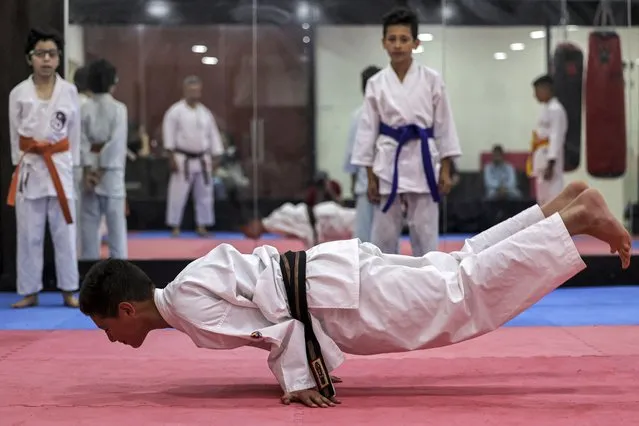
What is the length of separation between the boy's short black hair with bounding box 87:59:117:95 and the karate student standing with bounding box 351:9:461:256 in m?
2.44

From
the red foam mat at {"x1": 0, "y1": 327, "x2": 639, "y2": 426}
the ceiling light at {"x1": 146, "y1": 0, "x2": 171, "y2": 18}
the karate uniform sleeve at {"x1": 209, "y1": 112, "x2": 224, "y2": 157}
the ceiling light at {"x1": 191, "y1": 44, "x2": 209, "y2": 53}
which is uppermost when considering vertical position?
the ceiling light at {"x1": 146, "y1": 0, "x2": 171, "y2": 18}

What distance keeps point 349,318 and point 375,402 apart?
0.29m

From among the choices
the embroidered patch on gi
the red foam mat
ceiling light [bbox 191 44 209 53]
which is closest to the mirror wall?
ceiling light [bbox 191 44 209 53]

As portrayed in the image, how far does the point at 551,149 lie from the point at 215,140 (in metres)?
2.77

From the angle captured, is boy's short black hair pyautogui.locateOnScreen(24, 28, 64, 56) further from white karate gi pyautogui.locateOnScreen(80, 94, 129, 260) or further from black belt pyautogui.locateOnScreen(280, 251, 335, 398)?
black belt pyautogui.locateOnScreen(280, 251, 335, 398)

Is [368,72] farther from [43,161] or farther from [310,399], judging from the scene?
[310,399]

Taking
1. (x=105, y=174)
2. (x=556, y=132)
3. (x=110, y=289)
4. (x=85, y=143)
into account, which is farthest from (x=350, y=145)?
(x=110, y=289)

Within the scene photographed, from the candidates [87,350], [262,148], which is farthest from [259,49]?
[87,350]

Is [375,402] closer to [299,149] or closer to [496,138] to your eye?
[299,149]

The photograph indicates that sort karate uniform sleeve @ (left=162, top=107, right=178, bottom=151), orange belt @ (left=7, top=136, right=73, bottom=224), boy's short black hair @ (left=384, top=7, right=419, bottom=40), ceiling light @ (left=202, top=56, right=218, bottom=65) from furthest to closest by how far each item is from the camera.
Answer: karate uniform sleeve @ (left=162, top=107, right=178, bottom=151) → ceiling light @ (left=202, top=56, right=218, bottom=65) → orange belt @ (left=7, top=136, right=73, bottom=224) → boy's short black hair @ (left=384, top=7, right=419, bottom=40)

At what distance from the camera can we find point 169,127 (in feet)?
26.3

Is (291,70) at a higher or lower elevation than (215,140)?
higher

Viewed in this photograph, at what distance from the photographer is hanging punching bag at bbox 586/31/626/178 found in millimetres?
7785

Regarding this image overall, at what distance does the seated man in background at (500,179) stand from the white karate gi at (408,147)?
2.93 meters
